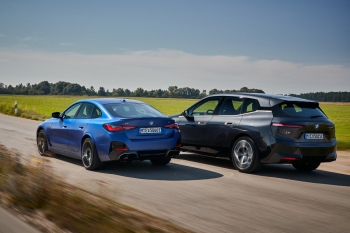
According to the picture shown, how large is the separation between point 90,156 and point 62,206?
5001 millimetres

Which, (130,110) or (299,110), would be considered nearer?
(299,110)

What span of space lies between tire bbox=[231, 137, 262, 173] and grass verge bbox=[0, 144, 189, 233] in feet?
15.0

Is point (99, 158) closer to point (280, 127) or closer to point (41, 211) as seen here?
point (280, 127)

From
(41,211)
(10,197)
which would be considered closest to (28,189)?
(10,197)

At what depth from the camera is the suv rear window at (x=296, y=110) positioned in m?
9.88

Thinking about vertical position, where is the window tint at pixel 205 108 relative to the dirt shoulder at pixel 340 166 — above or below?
above

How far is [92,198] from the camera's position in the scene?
544 cm

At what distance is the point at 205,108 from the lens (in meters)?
11.8

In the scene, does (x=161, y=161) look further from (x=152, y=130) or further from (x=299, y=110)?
(x=299, y=110)

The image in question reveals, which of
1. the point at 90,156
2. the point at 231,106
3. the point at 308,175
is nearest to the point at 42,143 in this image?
the point at 90,156

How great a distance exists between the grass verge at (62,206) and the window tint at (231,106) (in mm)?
5075

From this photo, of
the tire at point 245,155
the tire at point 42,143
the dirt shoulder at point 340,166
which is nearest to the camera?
the tire at point 245,155

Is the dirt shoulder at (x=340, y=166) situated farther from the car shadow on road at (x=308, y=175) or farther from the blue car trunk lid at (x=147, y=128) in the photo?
the blue car trunk lid at (x=147, y=128)

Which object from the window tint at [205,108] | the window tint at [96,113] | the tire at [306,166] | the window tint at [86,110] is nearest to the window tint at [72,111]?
the window tint at [86,110]
